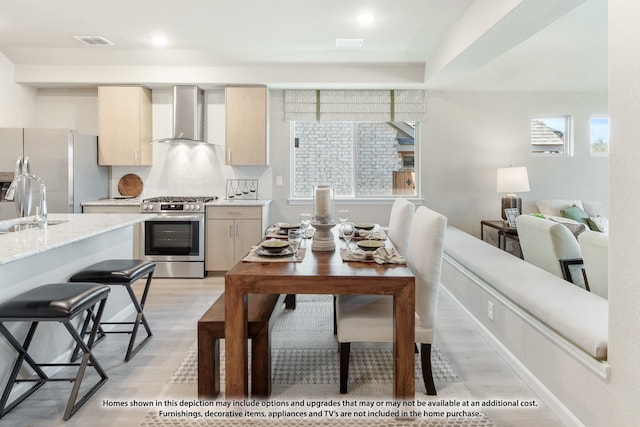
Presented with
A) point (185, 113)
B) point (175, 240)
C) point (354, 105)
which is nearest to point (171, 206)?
point (175, 240)

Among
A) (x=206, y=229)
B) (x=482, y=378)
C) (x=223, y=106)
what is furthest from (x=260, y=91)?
(x=482, y=378)

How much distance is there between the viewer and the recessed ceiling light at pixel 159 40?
417 cm

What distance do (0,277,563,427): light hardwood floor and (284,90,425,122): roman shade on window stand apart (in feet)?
8.43

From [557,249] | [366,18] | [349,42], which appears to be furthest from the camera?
[349,42]

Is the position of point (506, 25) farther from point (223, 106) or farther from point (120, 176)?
point (120, 176)

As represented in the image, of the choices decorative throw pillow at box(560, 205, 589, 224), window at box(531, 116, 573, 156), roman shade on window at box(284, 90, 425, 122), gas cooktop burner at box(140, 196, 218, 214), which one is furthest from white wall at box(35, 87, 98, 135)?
decorative throw pillow at box(560, 205, 589, 224)

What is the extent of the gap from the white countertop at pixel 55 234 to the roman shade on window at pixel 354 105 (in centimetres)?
271

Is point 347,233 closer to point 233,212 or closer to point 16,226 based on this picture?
point 16,226

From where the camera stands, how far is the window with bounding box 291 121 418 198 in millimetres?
5336

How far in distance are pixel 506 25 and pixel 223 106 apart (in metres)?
3.39

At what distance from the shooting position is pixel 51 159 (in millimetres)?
4305

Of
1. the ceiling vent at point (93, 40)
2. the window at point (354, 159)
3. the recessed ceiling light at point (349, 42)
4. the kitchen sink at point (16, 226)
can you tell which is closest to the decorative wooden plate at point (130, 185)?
the ceiling vent at point (93, 40)

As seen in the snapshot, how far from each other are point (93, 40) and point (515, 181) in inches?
198

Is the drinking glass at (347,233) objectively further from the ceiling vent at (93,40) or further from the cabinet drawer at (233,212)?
the ceiling vent at (93,40)
